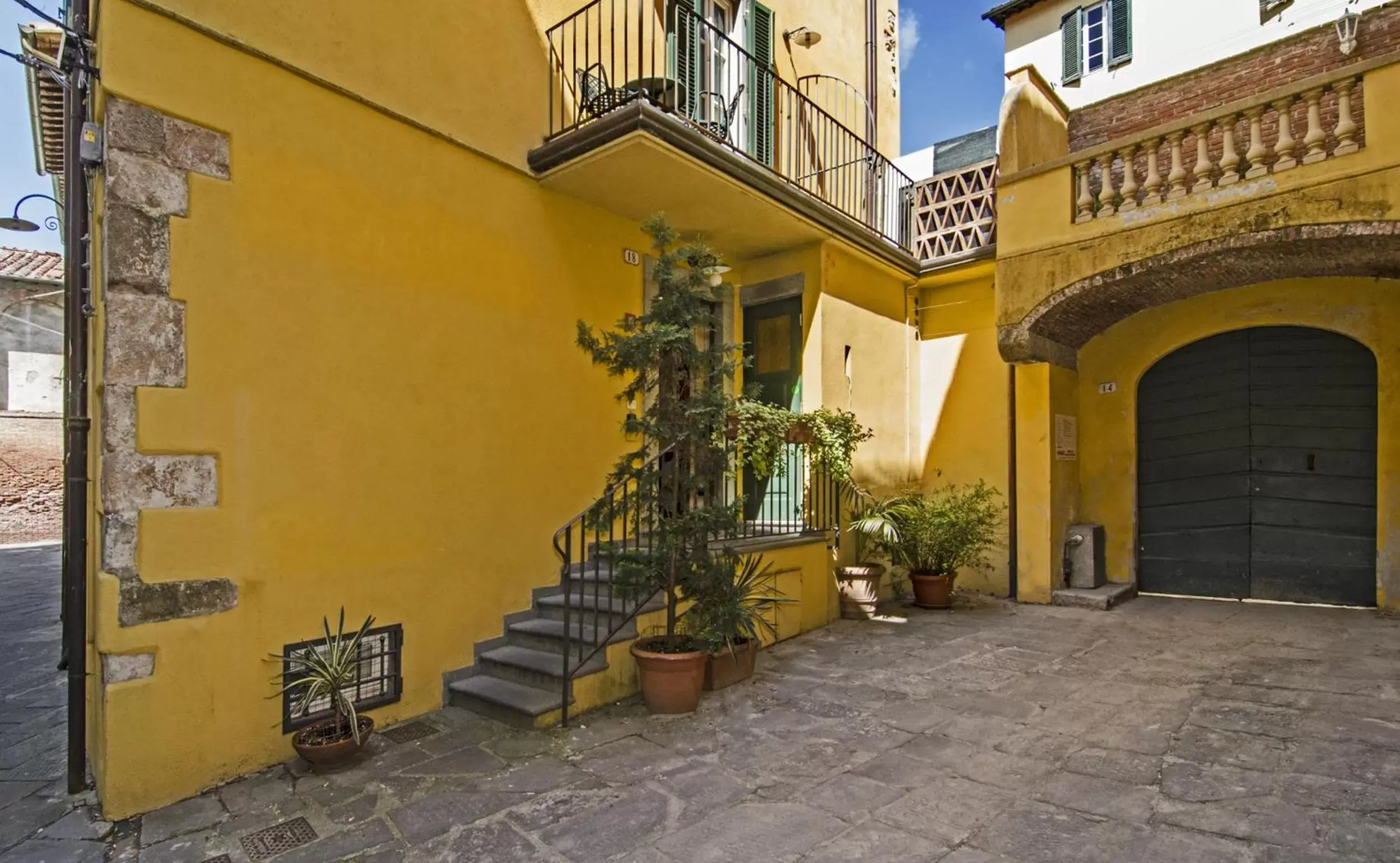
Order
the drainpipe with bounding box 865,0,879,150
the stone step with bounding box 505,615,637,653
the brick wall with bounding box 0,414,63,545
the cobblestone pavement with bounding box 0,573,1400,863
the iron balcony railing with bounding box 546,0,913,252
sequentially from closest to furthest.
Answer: the cobblestone pavement with bounding box 0,573,1400,863, the stone step with bounding box 505,615,637,653, the iron balcony railing with bounding box 546,0,913,252, the drainpipe with bounding box 865,0,879,150, the brick wall with bounding box 0,414,63,545

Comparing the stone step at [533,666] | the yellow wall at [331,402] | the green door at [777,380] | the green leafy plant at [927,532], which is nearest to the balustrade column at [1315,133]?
the green leafy plant at [927,532]

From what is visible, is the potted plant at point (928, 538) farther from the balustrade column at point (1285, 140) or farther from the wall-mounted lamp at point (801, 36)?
the wall-mounted lamp at point (801, 36)

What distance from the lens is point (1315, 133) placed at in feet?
16.9

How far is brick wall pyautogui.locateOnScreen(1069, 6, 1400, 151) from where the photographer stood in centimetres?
672

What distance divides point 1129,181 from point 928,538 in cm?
371

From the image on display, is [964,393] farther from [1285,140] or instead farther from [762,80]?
[762,80]

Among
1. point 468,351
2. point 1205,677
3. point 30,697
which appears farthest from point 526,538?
point 1205,677

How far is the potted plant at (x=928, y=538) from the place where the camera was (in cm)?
718

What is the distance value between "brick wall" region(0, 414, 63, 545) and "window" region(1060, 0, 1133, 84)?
2078 centimetres

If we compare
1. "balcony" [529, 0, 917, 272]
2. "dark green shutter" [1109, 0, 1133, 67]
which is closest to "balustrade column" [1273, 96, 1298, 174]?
"balcony" [529, 0, 917, 272]

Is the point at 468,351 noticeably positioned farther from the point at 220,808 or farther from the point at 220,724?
the point at 220,808

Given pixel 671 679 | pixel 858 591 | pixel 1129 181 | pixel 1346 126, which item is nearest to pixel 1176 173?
pixel 1129 181

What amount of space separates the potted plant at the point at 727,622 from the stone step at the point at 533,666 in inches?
26.8

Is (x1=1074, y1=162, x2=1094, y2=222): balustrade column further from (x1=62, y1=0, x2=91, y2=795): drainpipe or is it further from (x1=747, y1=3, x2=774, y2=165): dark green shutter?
(x1=62, y1=0, x2=91, y2=795): drainpipe
